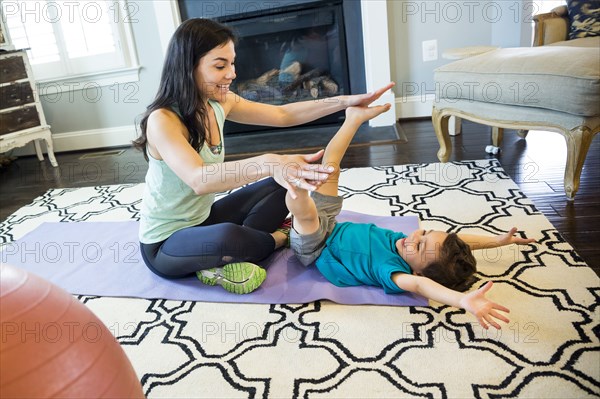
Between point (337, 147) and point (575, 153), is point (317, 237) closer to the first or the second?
point (337, 147)

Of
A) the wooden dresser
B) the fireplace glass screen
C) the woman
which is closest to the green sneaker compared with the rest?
the woman

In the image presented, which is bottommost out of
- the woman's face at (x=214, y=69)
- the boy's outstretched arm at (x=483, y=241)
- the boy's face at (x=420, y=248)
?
the boy's outstretched arm at (x=483, y=241)

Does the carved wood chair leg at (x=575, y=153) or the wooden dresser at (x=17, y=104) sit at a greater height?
the wooden dresser at (x=17, y=104)

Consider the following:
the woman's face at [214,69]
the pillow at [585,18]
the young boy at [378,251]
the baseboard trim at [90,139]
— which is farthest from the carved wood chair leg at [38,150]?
the pillow at [585,18]

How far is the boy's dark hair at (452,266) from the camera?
127 cm

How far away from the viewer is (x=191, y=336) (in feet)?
4.21

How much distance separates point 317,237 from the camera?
143cm

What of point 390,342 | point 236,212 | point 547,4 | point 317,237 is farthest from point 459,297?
point 547,4

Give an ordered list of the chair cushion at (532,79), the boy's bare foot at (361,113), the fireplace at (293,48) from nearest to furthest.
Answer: the boy's bare foot at (361,113) → the chair cushion at (532,79) → the fireplace at (293,48)

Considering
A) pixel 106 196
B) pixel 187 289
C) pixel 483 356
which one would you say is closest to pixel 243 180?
pixel 187 289

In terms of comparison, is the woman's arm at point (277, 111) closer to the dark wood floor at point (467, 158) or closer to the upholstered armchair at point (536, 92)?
the upholstered armchair at point (536, 92)

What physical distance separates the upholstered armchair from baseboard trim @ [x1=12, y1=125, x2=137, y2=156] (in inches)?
91.5

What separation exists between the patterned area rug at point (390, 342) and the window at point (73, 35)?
2298 mm

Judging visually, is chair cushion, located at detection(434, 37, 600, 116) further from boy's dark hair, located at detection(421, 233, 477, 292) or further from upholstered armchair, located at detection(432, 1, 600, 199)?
boy's dark hair, located at detection(421, 233, 477, 292)
